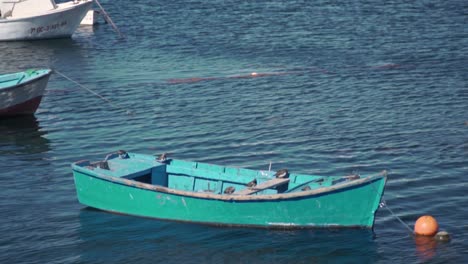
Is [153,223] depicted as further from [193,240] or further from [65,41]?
[65,41]

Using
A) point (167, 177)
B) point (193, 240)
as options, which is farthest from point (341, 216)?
point (167, 177)

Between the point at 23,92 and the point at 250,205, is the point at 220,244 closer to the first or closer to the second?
the point at 250,205

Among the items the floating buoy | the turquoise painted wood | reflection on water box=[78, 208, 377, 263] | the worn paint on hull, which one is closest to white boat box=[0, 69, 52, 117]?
the turquoise painted wood

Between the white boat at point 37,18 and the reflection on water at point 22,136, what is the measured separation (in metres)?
15.9

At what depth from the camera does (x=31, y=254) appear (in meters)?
19.2

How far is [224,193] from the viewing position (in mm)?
19750

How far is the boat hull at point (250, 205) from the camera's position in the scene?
18594 mm

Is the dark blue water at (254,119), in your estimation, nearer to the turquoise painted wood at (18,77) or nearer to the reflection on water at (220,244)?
the reflection on water at (220,244)

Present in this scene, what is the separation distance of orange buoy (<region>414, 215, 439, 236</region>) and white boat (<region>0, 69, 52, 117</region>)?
14923 millimetres

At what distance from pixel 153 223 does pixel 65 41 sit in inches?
1090

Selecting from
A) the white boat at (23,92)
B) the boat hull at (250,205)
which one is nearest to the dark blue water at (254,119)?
the boat hull at (250,205)

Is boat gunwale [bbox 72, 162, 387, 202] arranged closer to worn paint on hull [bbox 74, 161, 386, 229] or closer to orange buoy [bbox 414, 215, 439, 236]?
worn paint on hull [bbox 74, 161, 386, 229]

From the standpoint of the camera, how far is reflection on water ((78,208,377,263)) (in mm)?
18688

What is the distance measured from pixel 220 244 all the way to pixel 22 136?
11.7 meters
